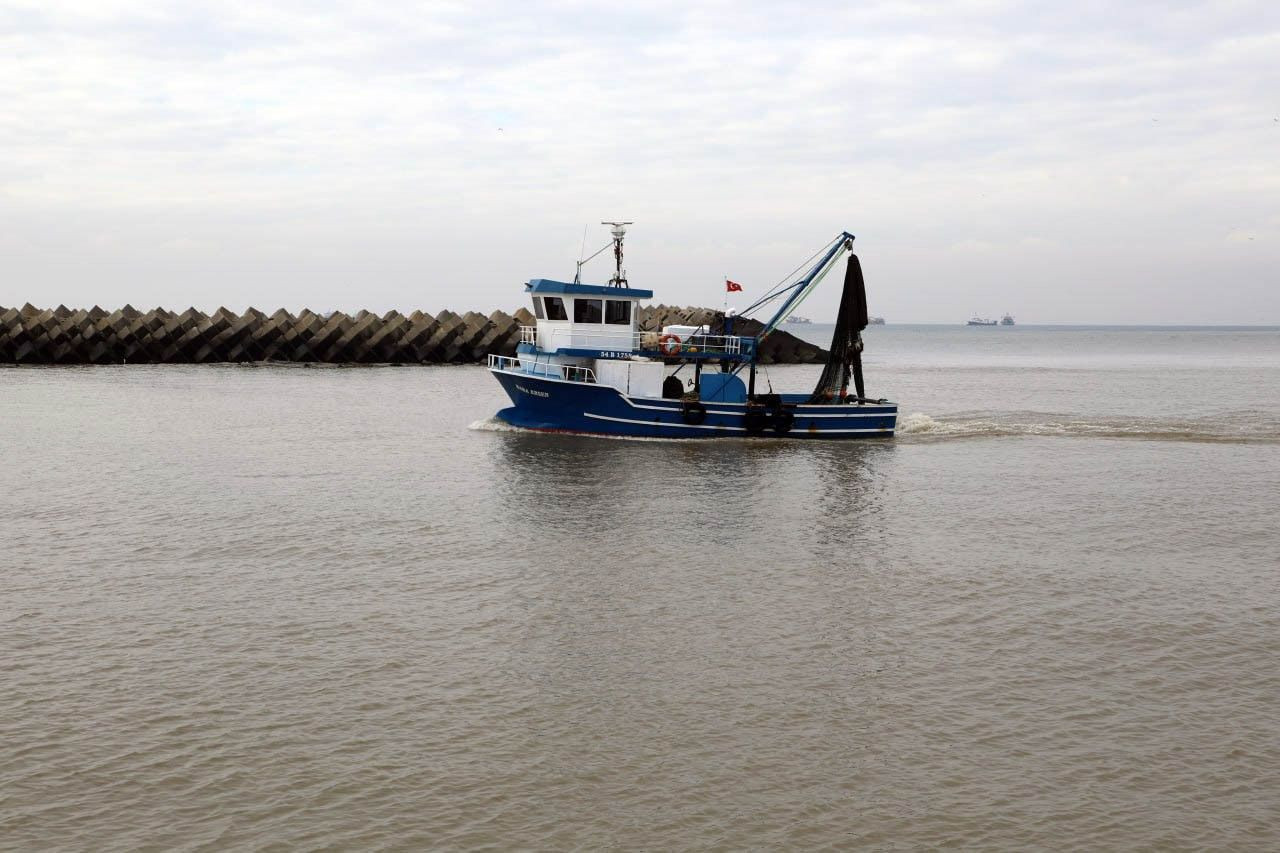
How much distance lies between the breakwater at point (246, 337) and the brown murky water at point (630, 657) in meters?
41.0

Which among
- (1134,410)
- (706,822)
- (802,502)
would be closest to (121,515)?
(802,502)

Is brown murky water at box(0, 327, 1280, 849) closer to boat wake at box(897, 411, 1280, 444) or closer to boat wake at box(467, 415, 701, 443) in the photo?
boat wake at box(467, 415, 701, 443)

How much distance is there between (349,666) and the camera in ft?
39.6

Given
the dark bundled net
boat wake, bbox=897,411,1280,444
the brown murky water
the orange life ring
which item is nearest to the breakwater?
boat wake, bbox=897,411,1280,444

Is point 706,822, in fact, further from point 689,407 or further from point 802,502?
point 689,407

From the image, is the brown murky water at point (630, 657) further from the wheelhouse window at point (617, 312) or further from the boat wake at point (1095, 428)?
the boat wake at point (1095, 428)

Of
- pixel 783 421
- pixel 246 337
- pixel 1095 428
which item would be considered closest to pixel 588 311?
pixel 783 421

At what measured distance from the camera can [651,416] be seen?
32.0 metres

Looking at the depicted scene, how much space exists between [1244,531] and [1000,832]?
14434 millimetres

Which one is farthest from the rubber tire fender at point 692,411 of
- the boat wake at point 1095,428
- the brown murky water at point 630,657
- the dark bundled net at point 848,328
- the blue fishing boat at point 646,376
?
the boat wake at point 1095,428

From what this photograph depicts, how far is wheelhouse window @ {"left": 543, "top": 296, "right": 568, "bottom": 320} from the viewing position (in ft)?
108

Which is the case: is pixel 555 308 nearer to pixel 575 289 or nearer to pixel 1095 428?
pixel 575 289

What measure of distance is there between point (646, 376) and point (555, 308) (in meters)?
3.35

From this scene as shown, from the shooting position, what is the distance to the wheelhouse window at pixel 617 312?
108 ft
